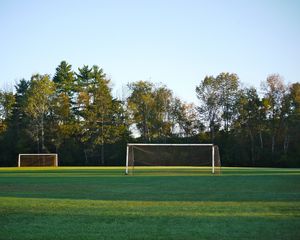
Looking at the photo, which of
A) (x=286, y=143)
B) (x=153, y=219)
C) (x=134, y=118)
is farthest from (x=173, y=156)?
(x=153, y=219)

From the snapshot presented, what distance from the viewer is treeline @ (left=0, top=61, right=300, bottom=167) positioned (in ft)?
192

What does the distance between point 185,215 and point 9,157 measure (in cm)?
5743

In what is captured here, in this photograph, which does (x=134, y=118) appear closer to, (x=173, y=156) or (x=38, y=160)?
(x=173, y=156)

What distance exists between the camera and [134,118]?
6481 centimetres

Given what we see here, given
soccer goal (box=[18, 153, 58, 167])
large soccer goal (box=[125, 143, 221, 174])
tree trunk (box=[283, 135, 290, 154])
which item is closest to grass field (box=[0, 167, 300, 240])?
large soccer goal (box=[125, 143, 221, 174])

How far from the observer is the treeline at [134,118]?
192 feet

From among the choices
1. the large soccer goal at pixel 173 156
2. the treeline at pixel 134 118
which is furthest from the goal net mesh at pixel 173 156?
the treeline at pixel 134 118

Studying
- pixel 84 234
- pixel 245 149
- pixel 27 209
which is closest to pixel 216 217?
pixel 84 234

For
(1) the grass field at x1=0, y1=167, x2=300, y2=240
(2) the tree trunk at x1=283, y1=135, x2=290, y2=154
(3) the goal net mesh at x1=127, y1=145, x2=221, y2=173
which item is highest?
(2) the tree trunk at x1=283, y1=135, x2=290, y2=154

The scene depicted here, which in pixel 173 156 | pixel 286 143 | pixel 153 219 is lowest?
pixel 153 219

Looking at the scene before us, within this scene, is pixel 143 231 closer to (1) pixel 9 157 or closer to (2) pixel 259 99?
(2) pixel 259 99

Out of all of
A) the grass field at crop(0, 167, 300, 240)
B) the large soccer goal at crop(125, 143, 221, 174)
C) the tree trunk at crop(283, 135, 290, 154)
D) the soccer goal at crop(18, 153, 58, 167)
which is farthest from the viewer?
the tree trunk at crop(283, 135, 290, 154)

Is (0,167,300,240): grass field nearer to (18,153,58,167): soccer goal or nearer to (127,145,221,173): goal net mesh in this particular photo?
(127,145,221,173): goal net mesh

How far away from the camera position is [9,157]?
205ft
